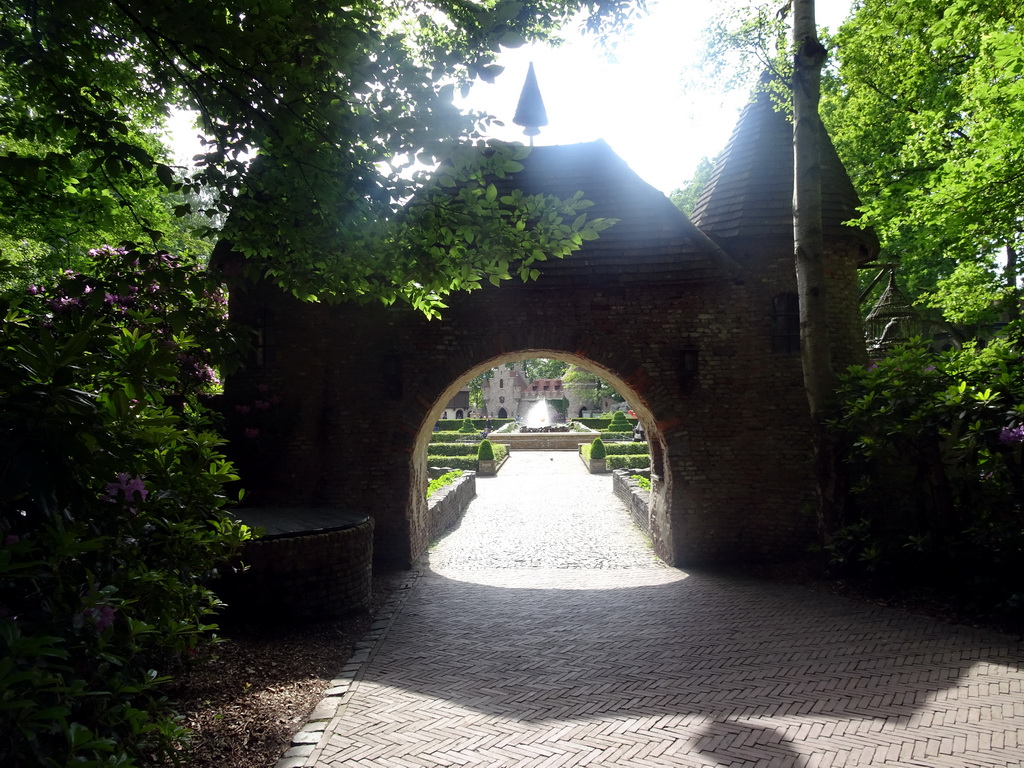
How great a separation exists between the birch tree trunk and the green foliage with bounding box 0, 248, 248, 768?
23.9 feet

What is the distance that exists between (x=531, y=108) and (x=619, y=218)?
5.15 m

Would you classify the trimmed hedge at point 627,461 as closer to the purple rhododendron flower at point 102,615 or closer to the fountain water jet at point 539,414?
the purple rhododendron flower at point 102,615

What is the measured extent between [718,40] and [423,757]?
35.5ft

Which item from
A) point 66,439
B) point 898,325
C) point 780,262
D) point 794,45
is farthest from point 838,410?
point 66,439

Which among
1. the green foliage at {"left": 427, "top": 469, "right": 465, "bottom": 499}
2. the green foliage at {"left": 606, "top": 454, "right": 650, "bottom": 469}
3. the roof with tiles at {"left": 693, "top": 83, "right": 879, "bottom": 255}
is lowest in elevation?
the green foliage at {"left": 606, "top": 454, "right": 650, "bottom": 469}

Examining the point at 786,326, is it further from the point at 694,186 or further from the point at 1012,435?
the point at 694,186

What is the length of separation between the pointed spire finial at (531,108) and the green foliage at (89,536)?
10.5 m

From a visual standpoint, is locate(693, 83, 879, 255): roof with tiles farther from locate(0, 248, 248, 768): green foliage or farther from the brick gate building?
locate(0, 248, 248, 768): green foliage

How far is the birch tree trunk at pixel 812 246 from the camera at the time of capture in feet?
24.1

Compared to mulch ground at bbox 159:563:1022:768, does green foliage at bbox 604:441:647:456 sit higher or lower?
higher

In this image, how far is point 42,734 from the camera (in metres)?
2.04

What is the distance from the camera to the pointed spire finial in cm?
1228

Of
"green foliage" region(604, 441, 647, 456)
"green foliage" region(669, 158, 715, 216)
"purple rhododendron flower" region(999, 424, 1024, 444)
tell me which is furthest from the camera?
"green foliage" region(604, 441, 647, 456)

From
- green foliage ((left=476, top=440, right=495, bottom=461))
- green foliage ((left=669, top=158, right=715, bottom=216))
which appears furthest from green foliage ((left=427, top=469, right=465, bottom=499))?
green foliage ((left=669, top=158, right=715, bottom=216))
